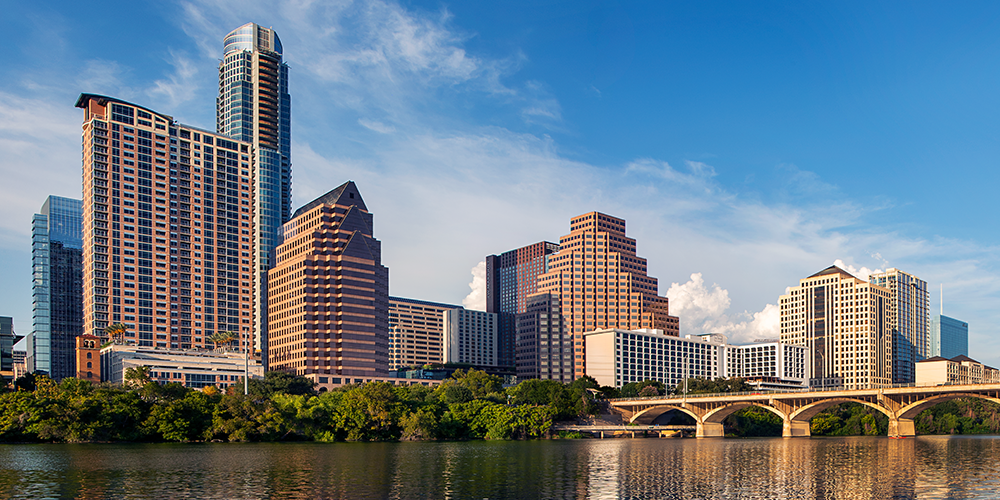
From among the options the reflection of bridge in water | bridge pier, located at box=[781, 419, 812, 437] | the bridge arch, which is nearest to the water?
the reflection of bridge in water

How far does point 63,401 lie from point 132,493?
76725mm

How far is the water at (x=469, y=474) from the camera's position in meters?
60.3

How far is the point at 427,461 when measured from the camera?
297ft

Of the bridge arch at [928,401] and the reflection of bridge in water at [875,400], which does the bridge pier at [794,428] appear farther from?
the bridge arch at [928,401]

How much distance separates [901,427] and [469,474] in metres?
142

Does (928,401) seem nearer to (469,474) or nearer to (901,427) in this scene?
(901,427)

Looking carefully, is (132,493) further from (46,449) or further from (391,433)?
(391,433)

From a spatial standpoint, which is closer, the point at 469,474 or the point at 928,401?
the point at 469,474

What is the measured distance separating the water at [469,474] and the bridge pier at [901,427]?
2889 inches

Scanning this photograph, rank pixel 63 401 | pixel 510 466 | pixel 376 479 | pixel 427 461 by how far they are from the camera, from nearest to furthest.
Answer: pixel 376 479 → pixel 510 466 → pixel 427 461 → pixel 63 401

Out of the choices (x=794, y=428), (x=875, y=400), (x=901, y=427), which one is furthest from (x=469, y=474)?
(x=794, y=428)

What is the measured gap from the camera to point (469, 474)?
74125mm

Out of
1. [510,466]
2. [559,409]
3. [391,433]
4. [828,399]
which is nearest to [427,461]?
[510,466]

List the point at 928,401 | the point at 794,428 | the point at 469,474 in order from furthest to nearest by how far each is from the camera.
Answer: the point at 794,428
the point at 928,401
the point at 469,474
